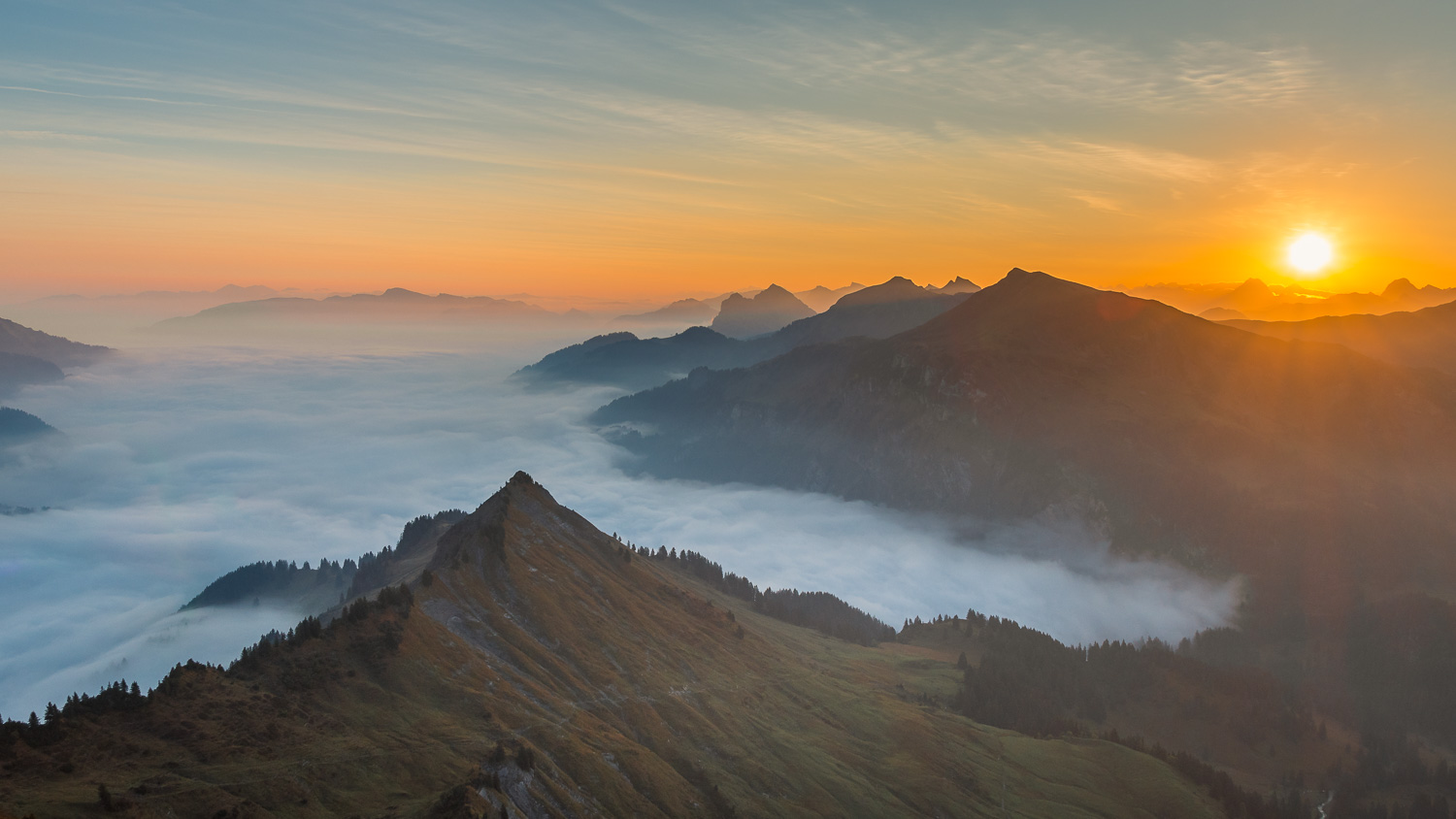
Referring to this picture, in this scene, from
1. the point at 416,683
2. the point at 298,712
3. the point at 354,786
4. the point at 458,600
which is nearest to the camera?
the point at 354,786

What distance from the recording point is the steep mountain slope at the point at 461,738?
100 metres

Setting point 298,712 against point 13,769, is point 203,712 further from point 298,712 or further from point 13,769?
point 13,769

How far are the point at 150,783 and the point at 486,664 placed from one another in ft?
217

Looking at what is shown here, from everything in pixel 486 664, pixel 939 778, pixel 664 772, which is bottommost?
pixel 939 778

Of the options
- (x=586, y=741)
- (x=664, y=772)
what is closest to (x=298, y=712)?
(x=586, y=741)

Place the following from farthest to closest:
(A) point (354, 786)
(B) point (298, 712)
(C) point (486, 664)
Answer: (C) point (486, 664) < (B) point (298, 712) < (A) point (354, 786)

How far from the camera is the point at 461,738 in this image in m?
130

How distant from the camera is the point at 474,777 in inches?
4518

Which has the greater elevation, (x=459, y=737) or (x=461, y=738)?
(x=459, y=737)

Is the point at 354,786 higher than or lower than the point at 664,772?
higher

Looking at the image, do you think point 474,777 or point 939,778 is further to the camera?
point 939,778

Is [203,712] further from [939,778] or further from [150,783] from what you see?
[939,778]

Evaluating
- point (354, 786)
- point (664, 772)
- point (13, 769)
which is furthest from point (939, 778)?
point (13, 769)

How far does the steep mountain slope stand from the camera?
100m
